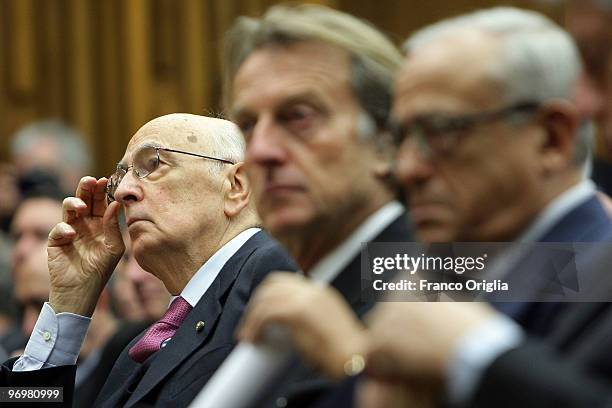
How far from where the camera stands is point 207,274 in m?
2.94

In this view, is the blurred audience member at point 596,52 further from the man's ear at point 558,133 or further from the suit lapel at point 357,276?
the suit lapel at point 357,276

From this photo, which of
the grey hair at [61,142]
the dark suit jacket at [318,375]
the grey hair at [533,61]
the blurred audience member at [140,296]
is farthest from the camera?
the grey hair at [61,142]

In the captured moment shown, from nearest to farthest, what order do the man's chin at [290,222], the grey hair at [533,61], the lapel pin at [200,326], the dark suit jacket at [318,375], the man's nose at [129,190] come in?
the grey hair at [533,61], the dark suit jacket at [318,375], the man's chin at [290,222], the lapel pin at [200,326], the man's nose at [129,190]

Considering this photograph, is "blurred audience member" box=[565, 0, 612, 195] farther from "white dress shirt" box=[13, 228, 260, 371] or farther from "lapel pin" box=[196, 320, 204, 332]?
"white dress shirt" box=[13, 228, 260, 371]

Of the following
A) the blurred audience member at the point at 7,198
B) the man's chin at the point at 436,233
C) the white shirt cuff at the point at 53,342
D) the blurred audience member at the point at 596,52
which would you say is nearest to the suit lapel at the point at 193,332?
the white shirt cuff at the point at 53,342

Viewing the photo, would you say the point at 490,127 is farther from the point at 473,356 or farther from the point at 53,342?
the point at 53,342

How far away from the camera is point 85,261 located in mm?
3252

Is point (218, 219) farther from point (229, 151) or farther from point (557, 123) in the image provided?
point (557, 123)

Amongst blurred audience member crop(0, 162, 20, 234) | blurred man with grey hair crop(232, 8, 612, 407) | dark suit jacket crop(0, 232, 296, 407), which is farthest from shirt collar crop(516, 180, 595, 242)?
blurred audience member crop(0, 162, 20, 234)

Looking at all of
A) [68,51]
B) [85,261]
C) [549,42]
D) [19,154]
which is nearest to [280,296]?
[549,42]

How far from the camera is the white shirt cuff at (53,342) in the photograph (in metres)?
3.11

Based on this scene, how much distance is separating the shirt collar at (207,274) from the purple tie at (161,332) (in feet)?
0.08

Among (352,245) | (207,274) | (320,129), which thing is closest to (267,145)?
(320,129)

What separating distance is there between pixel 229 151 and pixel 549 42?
1516 mm
